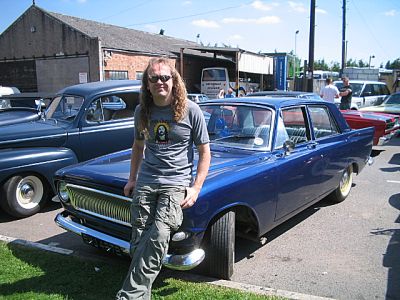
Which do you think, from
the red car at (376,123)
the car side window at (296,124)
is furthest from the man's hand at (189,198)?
the red car at (376,123)

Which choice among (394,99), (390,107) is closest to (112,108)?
(390,107)

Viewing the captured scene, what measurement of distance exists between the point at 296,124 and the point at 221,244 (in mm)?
2152

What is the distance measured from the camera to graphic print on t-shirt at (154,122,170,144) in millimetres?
2996

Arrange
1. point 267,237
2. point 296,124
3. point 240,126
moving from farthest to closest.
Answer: point 296,124 < point 267,237 < point 240,126

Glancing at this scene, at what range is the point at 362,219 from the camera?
5367 millimetres

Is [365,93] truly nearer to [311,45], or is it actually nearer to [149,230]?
[311,45]

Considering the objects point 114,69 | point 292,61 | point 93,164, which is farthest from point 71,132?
point 292,61

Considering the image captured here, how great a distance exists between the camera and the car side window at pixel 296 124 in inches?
186

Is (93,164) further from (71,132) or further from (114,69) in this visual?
(114,69)

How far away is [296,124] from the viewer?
4977 millimetres

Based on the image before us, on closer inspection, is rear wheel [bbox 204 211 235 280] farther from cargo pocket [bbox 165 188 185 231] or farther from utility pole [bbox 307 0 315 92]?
utility pole [bbox 307 0 315 92]

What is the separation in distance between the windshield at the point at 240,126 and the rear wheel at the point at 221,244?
3.66 feet

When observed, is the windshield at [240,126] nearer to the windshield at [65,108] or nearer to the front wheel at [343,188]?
the front wheel at [343,188]

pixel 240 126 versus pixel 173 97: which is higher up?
pixel 173 97
